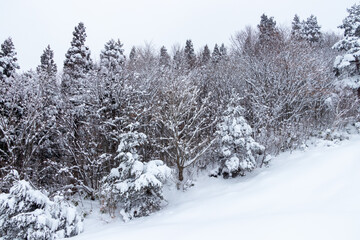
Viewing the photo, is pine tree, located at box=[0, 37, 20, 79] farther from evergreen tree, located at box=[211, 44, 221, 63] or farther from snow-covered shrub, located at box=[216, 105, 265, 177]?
evergreen tree, located at box=[211, 44, 221, 63]

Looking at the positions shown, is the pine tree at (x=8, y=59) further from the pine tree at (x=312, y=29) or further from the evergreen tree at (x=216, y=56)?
the pine tree at (x=312, y=29)

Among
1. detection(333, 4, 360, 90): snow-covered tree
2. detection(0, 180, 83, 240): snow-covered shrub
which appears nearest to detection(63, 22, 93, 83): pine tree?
detection(0, 180, 83, 240): snow-covered shrub

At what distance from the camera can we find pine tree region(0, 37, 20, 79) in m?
15.7

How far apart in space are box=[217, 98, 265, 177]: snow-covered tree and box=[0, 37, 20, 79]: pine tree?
51.9 feet

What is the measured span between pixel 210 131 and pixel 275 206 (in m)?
6.41

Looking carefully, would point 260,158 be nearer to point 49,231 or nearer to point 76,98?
point 49,231

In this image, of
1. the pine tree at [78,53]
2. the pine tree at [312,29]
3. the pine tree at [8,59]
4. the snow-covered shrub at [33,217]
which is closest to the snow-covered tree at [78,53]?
the pine tree at [78,53]

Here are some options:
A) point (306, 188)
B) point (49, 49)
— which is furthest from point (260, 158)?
point (49, 49)

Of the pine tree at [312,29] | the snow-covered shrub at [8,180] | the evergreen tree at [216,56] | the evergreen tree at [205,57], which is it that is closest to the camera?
the snow-covered shrub at [8,180]

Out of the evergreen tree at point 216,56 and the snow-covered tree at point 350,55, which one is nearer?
the snow-covered tree at point 350,55

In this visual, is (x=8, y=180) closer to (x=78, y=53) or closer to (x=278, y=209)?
(x=278, y=209)

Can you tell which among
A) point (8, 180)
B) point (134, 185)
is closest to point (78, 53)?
point (8, 180)

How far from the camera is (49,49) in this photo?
27875 mm

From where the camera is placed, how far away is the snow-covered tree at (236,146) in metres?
8.84
